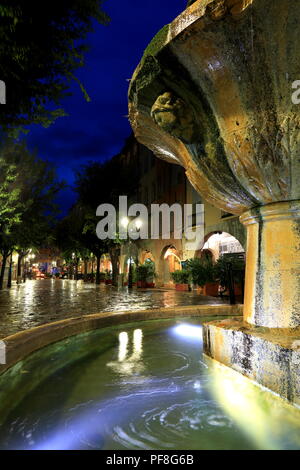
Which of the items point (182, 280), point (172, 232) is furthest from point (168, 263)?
point (182, 280)

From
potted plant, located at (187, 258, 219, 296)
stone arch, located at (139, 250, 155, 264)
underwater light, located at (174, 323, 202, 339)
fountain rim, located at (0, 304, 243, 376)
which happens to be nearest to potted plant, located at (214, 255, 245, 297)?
potted plant, located at (187, 258, 219, 296)

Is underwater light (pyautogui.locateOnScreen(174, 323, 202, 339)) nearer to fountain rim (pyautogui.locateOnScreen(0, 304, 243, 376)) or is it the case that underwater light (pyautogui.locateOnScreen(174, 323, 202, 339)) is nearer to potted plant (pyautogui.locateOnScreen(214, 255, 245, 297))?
fountain rim (pyautogui.locateOnScreen(0, 304, 243, 376))

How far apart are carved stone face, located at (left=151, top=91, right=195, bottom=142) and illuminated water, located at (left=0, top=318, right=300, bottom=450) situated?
96.4 inches

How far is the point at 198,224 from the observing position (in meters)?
21.7

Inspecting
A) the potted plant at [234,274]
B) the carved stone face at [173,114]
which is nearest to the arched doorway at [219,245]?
the potted plant at [234,274]

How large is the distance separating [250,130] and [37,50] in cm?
428

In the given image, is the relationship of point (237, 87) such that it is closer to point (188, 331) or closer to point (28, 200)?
point (188, 331)

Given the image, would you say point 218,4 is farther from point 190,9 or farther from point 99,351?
point 99,351

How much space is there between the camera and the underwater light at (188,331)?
5.13 meters

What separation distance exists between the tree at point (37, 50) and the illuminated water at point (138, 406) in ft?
15.1

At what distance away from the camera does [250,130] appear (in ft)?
9.45

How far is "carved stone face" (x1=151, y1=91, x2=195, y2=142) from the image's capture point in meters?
3.14
